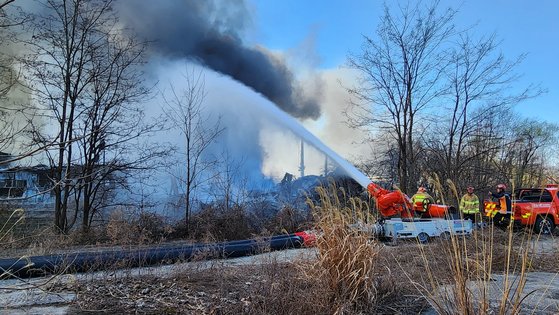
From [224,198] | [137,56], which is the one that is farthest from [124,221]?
[137,56]

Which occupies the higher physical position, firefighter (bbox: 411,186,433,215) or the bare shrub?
firefighter (bbox: 411,186,433,215)

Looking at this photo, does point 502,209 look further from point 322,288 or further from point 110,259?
point 110,259

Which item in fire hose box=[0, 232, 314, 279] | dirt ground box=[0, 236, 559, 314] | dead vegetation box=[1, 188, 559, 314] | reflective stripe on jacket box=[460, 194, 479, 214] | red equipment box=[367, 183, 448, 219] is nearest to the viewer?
dead vegetation box=[1, 188, 559, 314]

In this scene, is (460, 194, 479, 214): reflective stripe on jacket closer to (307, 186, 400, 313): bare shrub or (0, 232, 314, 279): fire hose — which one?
(0, 232, 314, 279): fire hose

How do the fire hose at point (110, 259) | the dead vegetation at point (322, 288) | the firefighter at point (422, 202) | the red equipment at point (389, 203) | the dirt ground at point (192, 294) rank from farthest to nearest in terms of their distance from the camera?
the firefighter at point (422, 202) → the red equipment at point (389, 203) → the fire hose at point (110, 259) → the dirt ground at point (192, 294) → the dead vegetation at point (322, 288)

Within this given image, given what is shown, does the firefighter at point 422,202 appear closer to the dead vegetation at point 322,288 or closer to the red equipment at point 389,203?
the red equipment at point 389,203

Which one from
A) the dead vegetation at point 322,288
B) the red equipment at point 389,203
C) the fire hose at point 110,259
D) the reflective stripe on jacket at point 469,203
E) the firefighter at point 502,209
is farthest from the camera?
the firefighter at point 502,209

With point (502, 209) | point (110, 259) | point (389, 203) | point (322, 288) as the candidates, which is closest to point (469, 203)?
point (502, 209)

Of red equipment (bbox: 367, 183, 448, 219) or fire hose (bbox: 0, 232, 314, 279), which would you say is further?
red equipment (bbox: 367, 183, 448, 219)

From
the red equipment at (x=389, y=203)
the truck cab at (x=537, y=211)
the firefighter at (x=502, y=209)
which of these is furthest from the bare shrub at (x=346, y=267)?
the truck cab at (x=537, y=211)

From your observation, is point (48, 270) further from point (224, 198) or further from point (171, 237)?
point (224, 198)

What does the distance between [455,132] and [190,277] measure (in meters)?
17.5

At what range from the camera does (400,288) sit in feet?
15.9

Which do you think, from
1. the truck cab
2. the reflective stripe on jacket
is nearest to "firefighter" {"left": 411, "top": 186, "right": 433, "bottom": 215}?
the reflective stripe on jacket
